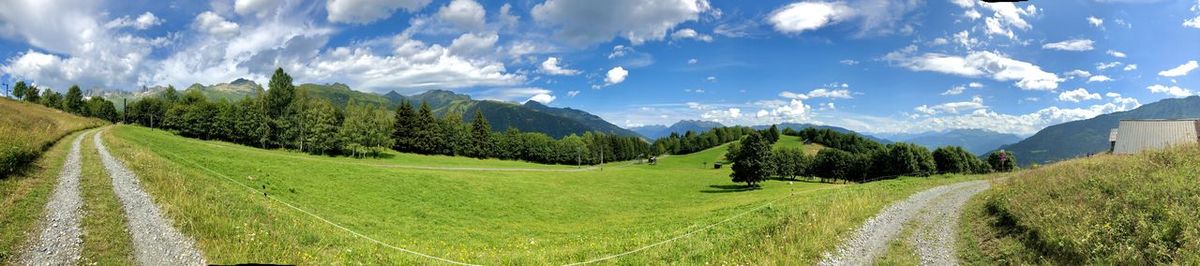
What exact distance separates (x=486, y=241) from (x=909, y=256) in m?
17.6

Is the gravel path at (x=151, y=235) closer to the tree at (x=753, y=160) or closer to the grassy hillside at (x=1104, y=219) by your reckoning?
the grassy hillside at (x=1104, y=219)

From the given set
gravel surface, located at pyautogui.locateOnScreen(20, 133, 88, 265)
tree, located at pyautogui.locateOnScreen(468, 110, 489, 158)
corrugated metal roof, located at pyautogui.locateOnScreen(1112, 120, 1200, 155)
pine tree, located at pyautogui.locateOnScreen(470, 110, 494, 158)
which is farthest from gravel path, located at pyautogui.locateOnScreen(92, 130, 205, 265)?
pine tree, located at pyautogui.locateOnScreen(470, 110, 494, 158)

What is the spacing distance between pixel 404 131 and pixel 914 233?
11229cm

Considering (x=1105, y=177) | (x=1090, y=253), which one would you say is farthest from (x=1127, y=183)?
(x=1090, y=253)

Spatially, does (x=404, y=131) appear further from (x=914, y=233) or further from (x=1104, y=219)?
(x=1104, y=219)

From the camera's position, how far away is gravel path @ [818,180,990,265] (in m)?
12.9

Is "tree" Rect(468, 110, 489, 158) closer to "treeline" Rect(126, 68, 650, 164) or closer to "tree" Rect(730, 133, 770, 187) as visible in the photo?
"treeline" Rect(126, 68, 650, 164)

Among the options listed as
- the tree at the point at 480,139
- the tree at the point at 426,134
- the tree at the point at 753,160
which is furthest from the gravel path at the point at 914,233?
the tree at the point at 480,139

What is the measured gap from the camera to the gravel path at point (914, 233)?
1293 cm

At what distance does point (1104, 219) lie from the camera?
446 inches

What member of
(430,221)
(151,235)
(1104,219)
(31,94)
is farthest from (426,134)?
(31,94)

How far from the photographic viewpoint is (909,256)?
13.1m

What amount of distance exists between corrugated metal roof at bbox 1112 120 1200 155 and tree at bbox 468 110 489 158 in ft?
406

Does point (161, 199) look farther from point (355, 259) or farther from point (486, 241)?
point (486, 241)
